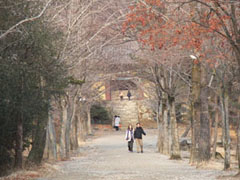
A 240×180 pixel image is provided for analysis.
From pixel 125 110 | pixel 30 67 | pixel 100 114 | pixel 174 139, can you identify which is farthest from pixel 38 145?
pixel 125 110

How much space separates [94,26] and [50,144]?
8.19 m

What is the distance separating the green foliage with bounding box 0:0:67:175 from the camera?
15399 mm

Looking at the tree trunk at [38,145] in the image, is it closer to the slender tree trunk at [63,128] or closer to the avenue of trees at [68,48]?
the avenue of trees at [68,48]

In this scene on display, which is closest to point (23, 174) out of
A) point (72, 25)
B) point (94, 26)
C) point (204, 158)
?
point (72, 25)

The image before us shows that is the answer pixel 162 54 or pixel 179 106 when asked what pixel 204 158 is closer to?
pixel 162 54

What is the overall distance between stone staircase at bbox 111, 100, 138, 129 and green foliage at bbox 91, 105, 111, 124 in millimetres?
1545

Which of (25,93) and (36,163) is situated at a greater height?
(25,93)

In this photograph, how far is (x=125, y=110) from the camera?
247 feet

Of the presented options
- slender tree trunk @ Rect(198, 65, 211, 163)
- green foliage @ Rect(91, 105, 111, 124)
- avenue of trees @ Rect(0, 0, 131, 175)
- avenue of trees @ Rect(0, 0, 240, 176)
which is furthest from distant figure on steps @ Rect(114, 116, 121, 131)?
slender tree trunk @ Rect(198, 65, 211, 163)

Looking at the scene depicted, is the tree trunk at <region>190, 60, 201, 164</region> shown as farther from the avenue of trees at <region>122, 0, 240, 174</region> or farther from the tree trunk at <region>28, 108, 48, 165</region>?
the tree trunk at <region>28, 108, 48, 165</region>

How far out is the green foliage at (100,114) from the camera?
235 ft

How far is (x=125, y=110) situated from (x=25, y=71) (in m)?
58.8

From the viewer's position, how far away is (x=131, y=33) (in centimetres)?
2583

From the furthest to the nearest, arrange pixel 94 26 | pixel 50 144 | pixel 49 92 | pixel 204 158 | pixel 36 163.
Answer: pixel 50 144, pixel 94 26, pixel 204 158, pixel 36 163, pixel 49 92
